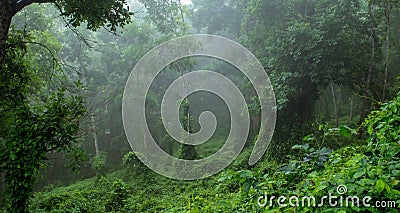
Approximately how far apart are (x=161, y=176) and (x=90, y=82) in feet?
24.7

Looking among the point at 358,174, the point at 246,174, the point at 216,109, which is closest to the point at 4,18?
the point at 246,174

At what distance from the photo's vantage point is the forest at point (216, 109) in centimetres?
198

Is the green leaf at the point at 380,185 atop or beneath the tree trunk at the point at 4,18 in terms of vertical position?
beneath

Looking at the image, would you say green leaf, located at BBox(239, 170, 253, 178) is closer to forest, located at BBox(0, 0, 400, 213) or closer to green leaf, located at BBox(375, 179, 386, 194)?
forest, located at BBox(0, 0, 400, 213)

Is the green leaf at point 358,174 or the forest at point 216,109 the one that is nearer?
the green leaf at point 358,174

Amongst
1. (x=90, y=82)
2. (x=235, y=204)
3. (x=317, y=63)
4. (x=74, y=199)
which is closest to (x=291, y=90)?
(x=317, y=63)

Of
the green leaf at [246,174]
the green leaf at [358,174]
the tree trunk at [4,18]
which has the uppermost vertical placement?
the tree trunk at [4,18]

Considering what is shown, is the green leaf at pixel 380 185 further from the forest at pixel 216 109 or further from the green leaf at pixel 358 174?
the green leaf at pixel 358 174

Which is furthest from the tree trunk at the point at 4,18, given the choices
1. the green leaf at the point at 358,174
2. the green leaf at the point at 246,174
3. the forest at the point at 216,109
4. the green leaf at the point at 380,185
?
the green leaf at the point at 380,185

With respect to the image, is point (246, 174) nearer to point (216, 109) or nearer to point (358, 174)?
point (358, 174)

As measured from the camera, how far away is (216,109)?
1914 centimetres

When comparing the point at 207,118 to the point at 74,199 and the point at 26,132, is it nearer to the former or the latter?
the point at 74,199

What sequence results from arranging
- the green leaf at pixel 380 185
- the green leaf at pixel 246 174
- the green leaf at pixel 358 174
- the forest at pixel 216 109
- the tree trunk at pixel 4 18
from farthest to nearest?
1. the tree trunk at pixel 4 18
2. the forest at pixel 216 109
3. the green leaf at pixel 246 174
4. the green leaf at pixel 358 174
5. the green leaf at pixel 380 185

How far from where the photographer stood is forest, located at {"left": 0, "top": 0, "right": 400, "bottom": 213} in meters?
1.98
